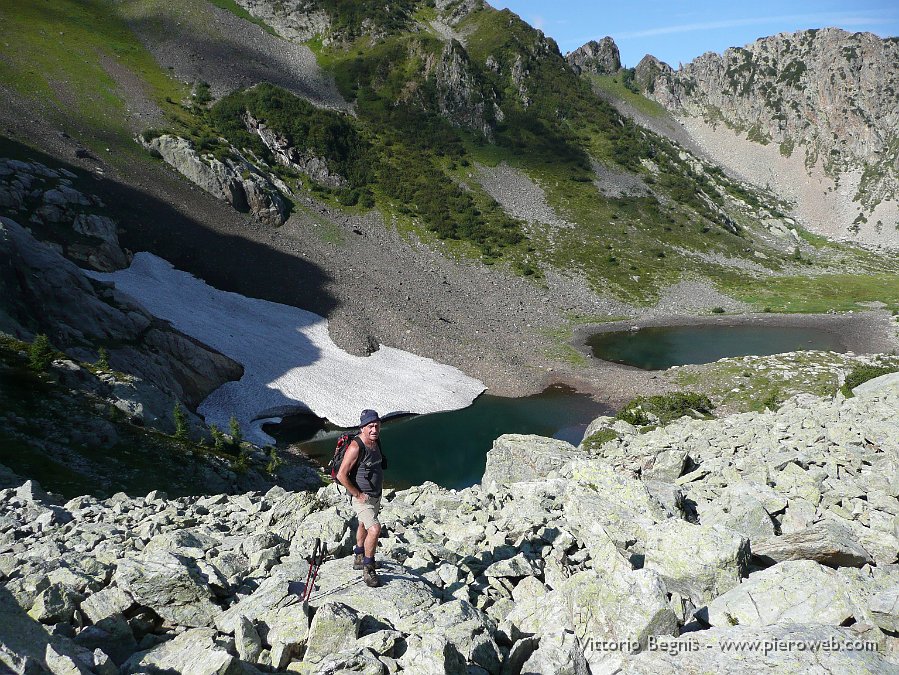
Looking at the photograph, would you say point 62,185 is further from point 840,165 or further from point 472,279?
point 840,165

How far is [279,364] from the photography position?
55312 mm

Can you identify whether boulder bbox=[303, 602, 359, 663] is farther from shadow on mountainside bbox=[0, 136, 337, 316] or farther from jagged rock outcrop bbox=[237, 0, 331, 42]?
jagged rock outcrop bbox=[237, 0, 331, 42]

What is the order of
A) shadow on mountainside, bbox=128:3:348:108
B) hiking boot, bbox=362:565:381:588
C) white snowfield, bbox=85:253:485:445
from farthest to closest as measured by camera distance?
1. shadow on mountainside, bbox=128:3:348:108
2. white snowfield, bbox=85:253:485:445
3. hiking boot, bbox=362:565:381:588

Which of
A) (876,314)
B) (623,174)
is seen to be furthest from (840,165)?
(876,314)

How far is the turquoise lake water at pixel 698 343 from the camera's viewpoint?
71750 millimetres

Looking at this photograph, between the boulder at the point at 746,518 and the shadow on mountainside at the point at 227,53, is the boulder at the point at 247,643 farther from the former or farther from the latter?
the shadow on mountainside at the point at 227,53

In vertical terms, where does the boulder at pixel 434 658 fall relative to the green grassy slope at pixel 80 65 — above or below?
below

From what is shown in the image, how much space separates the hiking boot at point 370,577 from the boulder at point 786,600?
5463 millimetres

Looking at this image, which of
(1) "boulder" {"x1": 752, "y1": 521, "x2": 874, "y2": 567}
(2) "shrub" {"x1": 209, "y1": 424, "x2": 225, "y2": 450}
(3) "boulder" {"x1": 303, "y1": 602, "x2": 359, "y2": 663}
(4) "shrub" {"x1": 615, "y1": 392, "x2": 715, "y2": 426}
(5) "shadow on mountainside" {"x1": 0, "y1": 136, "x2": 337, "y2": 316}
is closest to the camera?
(3) "boulder" {"x1": 303, "y1": 602, "x2": 359, "y2": 663}

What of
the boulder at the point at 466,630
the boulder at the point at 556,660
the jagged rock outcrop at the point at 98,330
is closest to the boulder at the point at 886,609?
the boulder at the point at 556,660

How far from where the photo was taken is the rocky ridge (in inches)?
286

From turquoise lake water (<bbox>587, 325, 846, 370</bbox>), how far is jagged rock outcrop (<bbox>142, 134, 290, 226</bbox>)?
54396 millimetres

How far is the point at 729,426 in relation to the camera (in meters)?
27.7

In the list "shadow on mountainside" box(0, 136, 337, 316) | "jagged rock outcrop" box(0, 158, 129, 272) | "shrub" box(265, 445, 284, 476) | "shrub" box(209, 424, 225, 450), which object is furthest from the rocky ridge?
"shadow on mountainside" box(0, 136, 337, 316)
